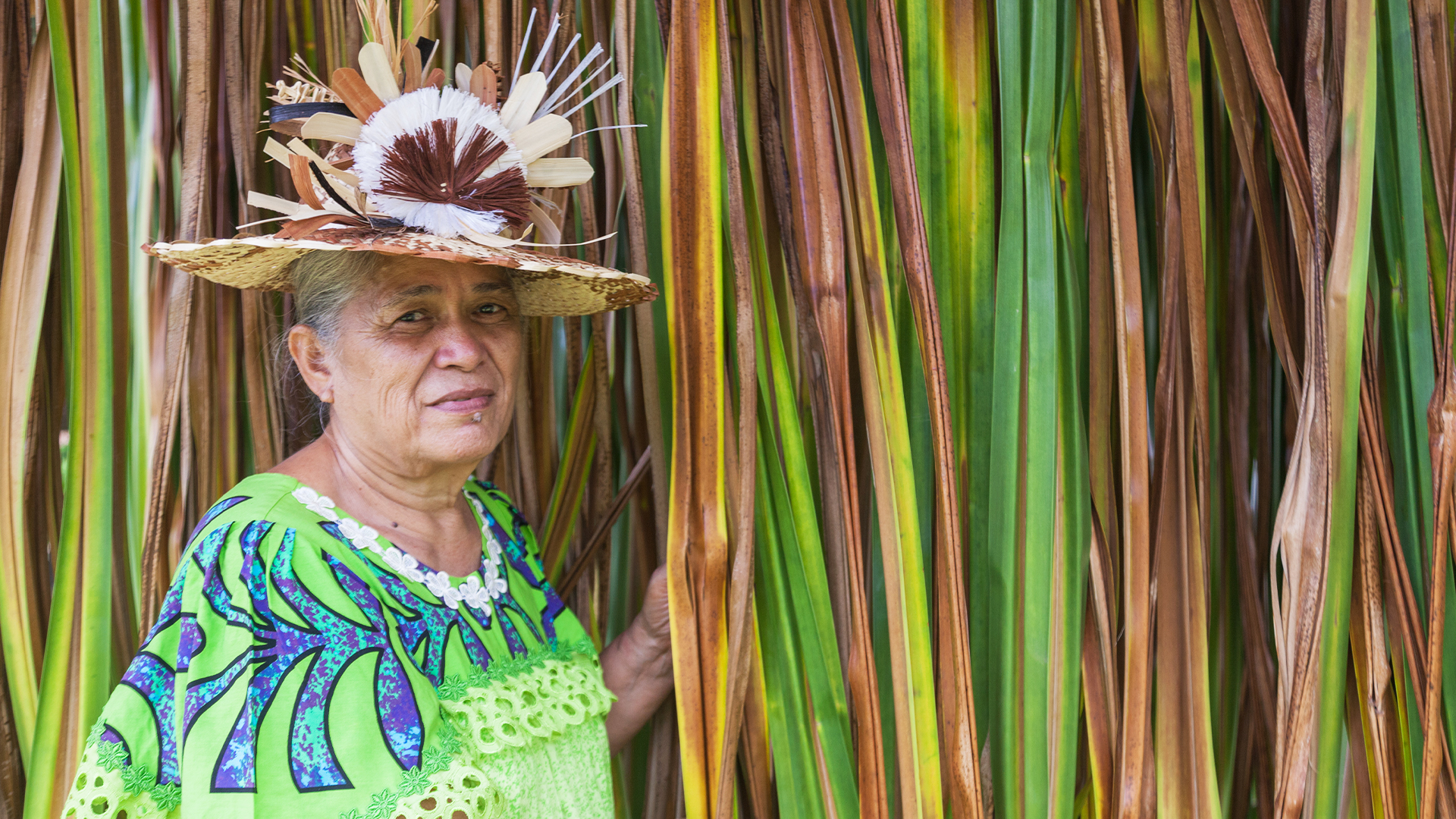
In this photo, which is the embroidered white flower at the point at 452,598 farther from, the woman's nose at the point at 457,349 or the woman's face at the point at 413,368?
the woman's nose at the point at 457,349

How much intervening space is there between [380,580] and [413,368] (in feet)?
0.77

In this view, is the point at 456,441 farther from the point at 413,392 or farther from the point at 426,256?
the point at 426,256

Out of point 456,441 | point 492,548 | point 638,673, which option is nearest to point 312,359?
point 456,441

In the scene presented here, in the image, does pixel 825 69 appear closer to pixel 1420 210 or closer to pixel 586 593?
pixel 1420 210

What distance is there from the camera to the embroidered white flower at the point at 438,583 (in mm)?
1051

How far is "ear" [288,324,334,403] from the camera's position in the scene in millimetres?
1079

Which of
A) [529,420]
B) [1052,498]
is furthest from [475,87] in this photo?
[1052,498]

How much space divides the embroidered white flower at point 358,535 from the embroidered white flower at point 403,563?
15mm

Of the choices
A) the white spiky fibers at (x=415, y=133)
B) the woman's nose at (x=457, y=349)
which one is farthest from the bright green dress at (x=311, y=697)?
the white spiky fibers at (x=415, y=133)

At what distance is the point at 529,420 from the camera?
53.9 inches

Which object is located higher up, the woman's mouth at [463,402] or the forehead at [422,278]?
the forehead at [422,278]

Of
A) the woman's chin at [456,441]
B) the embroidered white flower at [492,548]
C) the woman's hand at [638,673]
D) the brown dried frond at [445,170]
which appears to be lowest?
the woman's hand at [638,673]

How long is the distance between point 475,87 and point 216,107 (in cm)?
47

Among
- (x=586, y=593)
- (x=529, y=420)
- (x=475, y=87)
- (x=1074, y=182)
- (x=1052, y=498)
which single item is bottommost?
(x=586, y=593)
